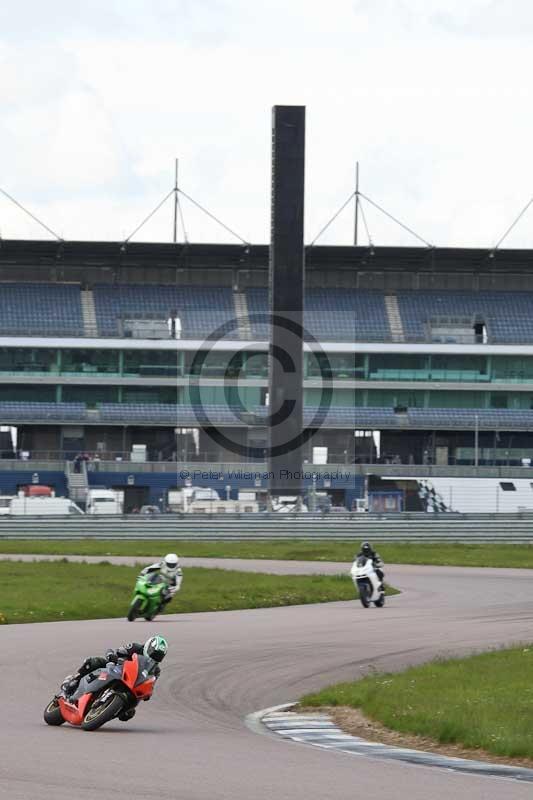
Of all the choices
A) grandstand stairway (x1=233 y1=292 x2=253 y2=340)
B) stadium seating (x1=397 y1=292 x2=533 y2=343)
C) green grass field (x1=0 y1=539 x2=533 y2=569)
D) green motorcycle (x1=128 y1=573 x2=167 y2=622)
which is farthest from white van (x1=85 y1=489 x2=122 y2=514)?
green motorcycle (x1=128 y1=573 x2=167 y2=622)

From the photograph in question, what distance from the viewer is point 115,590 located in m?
32.1

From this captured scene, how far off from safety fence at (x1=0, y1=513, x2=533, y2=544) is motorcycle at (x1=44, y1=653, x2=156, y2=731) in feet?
145

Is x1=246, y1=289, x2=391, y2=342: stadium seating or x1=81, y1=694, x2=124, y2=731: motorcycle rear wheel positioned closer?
x1=81, y1=694, x2=124, y2=731: motorcycle rear wheel

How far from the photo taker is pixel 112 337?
84.4 m

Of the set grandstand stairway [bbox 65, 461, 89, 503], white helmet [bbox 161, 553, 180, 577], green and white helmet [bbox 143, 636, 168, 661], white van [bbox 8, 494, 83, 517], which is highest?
grandstand stairway [bbox 65, 461, 89, 503]

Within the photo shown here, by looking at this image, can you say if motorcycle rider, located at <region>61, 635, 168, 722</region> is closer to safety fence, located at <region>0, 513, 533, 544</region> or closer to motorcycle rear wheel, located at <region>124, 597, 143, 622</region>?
motorcycle rear wheel, located at <region>124, 597, 143, 622</region>

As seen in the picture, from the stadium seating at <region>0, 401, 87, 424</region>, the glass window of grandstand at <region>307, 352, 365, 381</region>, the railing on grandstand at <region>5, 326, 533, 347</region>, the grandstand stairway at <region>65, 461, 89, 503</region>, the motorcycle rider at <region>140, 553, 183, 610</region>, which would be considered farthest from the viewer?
the glass window of grandstand at <region>307, 352, 365, 381</region>

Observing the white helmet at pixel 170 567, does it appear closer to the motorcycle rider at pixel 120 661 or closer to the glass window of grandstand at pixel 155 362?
the motorcycle rider at pixel 120 661

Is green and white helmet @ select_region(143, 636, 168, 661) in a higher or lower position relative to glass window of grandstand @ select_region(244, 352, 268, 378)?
lower

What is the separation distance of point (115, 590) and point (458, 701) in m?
17.5

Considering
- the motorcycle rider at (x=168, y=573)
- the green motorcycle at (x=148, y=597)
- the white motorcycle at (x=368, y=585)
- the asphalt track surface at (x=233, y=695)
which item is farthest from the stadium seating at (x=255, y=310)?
the green motorcycle at (x=148, y=597)

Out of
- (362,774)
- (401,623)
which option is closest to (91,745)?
(362,774)

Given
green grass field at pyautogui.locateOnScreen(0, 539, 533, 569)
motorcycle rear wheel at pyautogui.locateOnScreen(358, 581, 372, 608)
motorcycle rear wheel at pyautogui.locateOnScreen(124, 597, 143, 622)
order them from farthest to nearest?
1. green grass field at pyautogui.locateOnScreen(0, 539, 533, 569)
2. motorcycle rear wheel at pyautogui.locateOnScreen(358, 581, 372, 608)
3. motorcycle rear wheel at pyautogui.locateOnScreen(124, 597, 143, 622)

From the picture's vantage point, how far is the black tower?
67312mm
